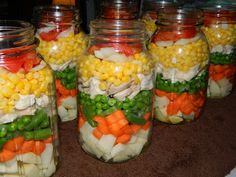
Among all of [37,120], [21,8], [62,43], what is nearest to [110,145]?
[37,120]

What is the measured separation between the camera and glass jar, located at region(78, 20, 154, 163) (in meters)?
0.70

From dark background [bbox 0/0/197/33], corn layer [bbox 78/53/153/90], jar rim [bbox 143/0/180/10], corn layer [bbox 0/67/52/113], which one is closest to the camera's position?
corn layer [bbox 0/67/52/113]

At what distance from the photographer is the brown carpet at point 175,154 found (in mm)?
723

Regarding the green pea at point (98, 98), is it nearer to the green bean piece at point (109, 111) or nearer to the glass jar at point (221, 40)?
the green bean piece at point (109, 111)

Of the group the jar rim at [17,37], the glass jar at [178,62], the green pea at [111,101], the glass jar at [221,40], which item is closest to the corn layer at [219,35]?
the glass jar at [221,40]

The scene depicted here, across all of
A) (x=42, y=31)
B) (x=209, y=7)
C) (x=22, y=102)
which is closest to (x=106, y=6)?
(x=42, y=31)

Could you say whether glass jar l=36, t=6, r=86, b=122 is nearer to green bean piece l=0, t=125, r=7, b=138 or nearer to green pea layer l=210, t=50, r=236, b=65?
green bean piece l=0, t=125, r=7, b=138

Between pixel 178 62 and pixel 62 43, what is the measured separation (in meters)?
0.29

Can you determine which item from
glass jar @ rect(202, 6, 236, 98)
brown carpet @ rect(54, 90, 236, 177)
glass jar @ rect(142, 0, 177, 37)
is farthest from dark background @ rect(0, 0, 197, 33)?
brown carpet @ rect(54, 90, 236, 177)

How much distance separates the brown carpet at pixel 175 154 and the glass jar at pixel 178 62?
55 millimetres

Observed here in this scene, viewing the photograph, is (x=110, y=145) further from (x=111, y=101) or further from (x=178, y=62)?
(x=178, y=62)

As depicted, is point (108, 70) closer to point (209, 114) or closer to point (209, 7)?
point (209, 114)

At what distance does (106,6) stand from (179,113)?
1.18ft

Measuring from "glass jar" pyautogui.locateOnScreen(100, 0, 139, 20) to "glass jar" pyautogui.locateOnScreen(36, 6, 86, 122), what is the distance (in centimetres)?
13
